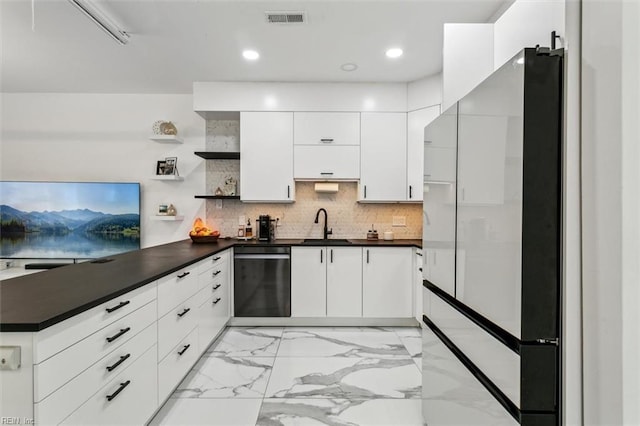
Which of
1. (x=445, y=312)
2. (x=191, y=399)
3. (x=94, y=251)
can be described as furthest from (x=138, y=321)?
(x=94, y=251)

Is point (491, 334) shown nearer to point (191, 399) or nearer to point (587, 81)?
point (587, 81)

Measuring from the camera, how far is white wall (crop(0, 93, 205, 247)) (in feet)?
13.9

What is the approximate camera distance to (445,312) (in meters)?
1.62

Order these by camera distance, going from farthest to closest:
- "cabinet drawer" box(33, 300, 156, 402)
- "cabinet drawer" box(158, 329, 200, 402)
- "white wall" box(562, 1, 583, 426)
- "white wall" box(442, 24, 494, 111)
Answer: "cabinet drawer" box(158, 329, 200, 402) → "white wall" box(442, 24, 494, 111) → "cabinet drawer" box(33, 300, 156, 402) → "white wall" box(562, 1, 583, 426)

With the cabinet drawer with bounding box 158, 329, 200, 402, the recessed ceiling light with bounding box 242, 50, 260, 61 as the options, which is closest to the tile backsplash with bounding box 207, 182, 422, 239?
the recessed ceiling light with bounding box 242, 50, 260, 61

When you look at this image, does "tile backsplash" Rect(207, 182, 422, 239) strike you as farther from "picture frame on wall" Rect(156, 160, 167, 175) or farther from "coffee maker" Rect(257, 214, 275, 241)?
"picture frame on wall" Rect(156, 160, 167, 175)

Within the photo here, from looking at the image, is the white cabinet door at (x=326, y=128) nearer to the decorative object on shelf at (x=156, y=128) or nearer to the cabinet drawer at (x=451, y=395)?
the decorative object on shelf at (x=156, y=128)

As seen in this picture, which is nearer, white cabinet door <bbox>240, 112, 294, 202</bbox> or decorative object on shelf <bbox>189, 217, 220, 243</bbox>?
decorative object on shelf <bbox>189, 217, 220, 243</bbox>

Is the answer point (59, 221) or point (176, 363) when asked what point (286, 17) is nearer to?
point (176, 363)

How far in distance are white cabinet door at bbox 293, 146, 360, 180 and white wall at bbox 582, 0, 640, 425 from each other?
296cm

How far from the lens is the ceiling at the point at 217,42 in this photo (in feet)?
7.95

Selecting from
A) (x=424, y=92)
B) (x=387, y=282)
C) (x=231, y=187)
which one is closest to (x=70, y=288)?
(x=231, y=187)

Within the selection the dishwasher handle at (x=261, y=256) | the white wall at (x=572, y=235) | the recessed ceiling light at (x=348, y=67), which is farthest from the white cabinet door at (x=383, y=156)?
the white wall at (x=572, y=235)

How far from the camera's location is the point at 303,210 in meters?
4.25
